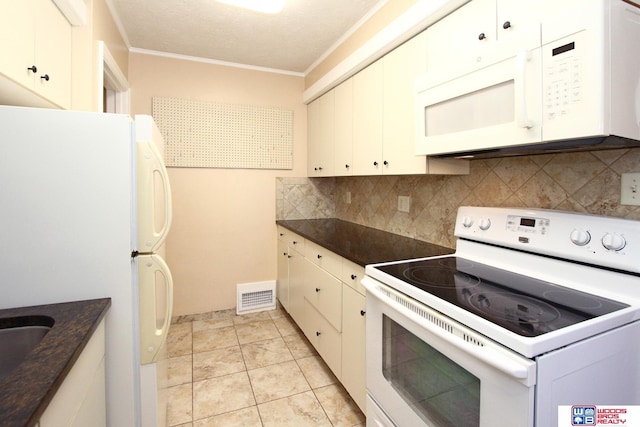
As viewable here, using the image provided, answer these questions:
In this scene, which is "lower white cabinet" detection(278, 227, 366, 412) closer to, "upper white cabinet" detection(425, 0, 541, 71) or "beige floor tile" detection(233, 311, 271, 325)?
"beige floor tile" detection(233, 311, 271, 325)

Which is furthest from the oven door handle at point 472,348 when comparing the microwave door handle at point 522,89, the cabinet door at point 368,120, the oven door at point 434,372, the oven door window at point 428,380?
the cabinet door at point 368,120

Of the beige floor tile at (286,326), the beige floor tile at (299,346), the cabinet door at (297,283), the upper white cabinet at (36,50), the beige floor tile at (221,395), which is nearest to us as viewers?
the upper white cabinet at (36,50)

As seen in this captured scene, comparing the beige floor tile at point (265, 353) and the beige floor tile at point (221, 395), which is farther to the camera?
the beige floor tile at point (265, 353)

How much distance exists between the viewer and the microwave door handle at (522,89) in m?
0.97

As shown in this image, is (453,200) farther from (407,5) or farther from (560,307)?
(407,5)

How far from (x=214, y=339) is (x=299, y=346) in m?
0.73

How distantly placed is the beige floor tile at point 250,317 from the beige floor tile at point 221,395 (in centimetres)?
81

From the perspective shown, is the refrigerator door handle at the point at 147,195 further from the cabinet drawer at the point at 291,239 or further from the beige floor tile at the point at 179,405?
the cabinet drawer at the point at 291,239

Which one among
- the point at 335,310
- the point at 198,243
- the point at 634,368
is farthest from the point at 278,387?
the point at 634,368

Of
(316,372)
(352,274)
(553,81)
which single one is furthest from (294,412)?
(553,81)

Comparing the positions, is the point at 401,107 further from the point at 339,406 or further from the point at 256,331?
the point at 256,331

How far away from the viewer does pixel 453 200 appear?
1.81 m

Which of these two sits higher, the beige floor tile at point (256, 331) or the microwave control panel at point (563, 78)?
the microwave control panel at point (563, 78)

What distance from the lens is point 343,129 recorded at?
8.04 ft
